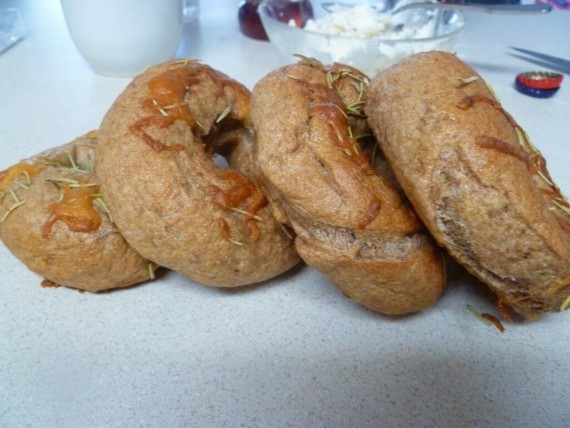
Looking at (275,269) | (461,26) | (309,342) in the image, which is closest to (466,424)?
(309,342)

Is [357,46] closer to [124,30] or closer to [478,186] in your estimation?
[124,30]

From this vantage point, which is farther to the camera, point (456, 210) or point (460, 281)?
point (460, 281)

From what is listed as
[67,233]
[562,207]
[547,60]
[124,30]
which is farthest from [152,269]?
[547,60]

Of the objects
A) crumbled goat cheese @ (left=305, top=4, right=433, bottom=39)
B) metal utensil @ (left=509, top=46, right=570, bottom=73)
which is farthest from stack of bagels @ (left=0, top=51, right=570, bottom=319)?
metal utensil @ (left=509, top=46, right=570, bottom=73)

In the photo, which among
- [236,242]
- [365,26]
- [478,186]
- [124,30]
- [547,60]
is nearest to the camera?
[478,186]

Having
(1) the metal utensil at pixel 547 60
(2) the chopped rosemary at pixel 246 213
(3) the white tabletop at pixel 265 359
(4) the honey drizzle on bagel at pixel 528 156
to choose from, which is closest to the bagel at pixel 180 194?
(2) the chopped rosemary at pixel 246 213

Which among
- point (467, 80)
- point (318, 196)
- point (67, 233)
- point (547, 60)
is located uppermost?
point (467, 80)

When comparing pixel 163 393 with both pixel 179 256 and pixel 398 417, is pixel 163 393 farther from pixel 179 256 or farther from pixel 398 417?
pixel 398 417
